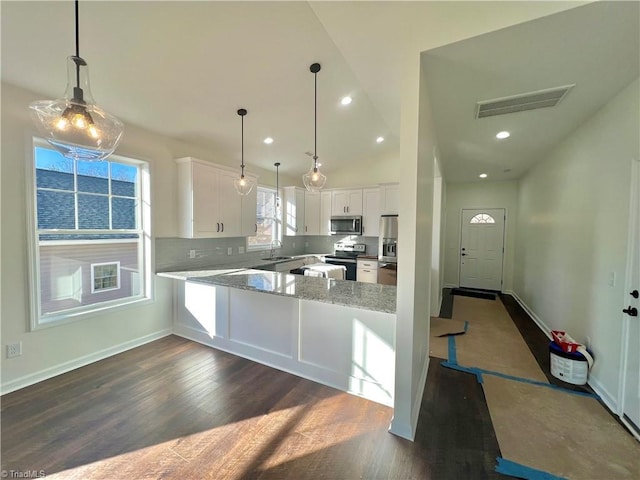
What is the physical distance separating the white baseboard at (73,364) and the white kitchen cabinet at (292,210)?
3140 mm

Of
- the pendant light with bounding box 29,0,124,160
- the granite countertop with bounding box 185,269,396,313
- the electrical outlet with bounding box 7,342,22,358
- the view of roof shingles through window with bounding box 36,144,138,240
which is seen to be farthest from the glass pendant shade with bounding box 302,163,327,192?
the electrical outlet with bounding box 7,342,22,358

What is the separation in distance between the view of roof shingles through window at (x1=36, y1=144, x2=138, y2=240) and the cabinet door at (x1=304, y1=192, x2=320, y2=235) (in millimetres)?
3499

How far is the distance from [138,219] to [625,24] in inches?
184

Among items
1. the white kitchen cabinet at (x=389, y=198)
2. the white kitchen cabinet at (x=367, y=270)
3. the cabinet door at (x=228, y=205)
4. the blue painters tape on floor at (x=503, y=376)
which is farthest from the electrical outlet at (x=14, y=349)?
the white kitchen cabinet at (x=389, y=198)

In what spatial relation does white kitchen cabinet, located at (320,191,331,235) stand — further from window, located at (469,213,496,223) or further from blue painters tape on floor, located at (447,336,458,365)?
window, located at (469,213,496,223)

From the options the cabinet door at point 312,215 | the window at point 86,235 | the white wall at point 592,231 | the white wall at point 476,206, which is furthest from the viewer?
the cabinet door at point 312,215

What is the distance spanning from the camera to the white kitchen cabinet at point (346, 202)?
5.76 m

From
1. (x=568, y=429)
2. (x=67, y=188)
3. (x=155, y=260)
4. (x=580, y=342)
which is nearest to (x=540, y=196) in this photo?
(x=580, y=342)

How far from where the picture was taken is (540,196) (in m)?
4.25

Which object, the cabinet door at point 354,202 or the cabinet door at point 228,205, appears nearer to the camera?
the cabinet door at point 228,205

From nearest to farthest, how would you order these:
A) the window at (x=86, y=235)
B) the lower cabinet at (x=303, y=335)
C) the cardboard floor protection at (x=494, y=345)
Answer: the lower cabinet at (x=303, y=335) < the window at (x=86, y=235) < the cardboard floor protection at (x=494, y=345)

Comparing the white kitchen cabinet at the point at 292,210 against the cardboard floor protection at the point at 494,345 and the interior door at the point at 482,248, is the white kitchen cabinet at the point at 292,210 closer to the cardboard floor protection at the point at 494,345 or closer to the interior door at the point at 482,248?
the cardboard floor protection at the point at 494,345

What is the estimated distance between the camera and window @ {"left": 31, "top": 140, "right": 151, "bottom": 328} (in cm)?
259

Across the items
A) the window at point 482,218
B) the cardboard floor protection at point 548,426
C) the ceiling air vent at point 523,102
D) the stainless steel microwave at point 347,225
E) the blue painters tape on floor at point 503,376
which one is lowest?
the cardboard floor protection at point 548,426
